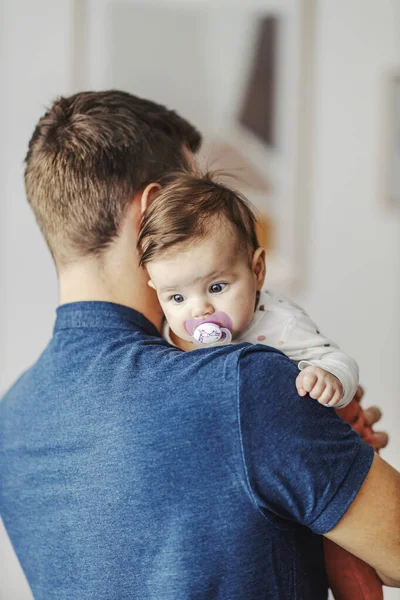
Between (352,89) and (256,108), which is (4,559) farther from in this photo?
(352,89)

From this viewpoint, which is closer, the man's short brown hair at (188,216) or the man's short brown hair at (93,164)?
the man's short brown hair at (188,216)

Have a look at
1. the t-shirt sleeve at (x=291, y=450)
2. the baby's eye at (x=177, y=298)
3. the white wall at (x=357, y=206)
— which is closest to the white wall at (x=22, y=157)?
the white wall at (x=357, y=206)

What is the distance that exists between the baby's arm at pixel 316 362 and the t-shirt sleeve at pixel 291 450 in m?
0.02

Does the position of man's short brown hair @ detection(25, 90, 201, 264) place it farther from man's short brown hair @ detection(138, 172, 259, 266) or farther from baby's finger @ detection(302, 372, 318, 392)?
baby's finger @ detection(302, 372, 318, 392)

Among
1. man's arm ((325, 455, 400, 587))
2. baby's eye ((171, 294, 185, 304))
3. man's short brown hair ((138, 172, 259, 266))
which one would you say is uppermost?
man's short brown hair ((138, 172, 259, 266))

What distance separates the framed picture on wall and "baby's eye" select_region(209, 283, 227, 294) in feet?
4.86

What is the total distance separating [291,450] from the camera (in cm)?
79

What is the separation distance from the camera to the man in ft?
2.63

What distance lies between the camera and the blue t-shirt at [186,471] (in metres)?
0.80

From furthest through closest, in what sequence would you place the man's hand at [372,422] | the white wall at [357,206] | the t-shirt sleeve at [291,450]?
the white wall at [357,206] → the man's hand at [372,422] → the t-shirt sleeve at [291,450]

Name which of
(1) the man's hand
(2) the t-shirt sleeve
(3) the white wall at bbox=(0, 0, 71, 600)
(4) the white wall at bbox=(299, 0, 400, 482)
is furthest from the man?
(4) the white wall at bbox=(299, 0, 400, 482)

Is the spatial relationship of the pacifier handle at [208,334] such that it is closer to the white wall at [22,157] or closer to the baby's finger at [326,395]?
the baby's finger at [326,395]

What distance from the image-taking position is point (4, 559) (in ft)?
8.07

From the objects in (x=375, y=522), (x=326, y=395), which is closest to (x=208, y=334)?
(x=326, y=395)
